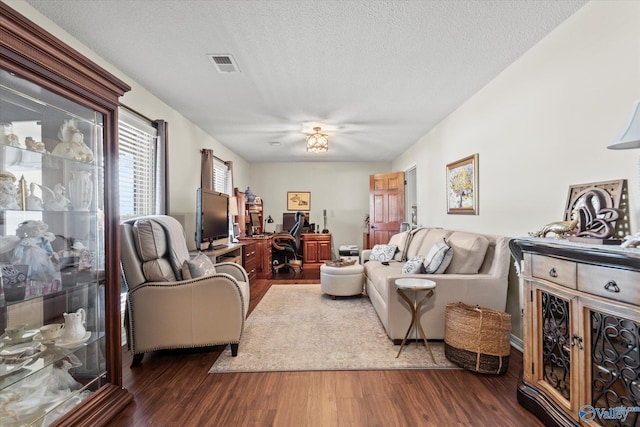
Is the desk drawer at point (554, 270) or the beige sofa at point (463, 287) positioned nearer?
the desk drawer at point (554, 270)

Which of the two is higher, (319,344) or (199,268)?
(199,268)

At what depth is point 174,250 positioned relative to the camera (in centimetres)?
265

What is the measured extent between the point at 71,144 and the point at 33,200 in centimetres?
39

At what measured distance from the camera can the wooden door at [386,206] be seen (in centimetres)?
596

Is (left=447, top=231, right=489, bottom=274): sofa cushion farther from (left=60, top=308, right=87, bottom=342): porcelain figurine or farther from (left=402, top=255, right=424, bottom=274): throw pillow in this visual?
(left=60, top=308, right=87, bottom=342): porcelain figurine

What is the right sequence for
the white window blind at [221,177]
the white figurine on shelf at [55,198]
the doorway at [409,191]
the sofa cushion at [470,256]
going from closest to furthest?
the white figurine on shelf at [55,198]
the sofa cushion at [470,256]
the white window blind at [221,177]
the doorway at [409,191]

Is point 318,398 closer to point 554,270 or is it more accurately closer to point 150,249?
point 554,270

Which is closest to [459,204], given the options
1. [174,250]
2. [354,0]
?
[354,0]

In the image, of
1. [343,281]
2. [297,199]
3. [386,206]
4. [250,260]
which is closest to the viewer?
[343,281]

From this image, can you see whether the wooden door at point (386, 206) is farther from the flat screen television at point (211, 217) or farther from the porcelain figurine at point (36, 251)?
the porcelain figurine at point (36, 251)

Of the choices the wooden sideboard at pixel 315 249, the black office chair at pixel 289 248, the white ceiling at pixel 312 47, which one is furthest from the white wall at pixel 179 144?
the wooden sideboard at pixel 315 249

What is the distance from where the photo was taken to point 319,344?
269cm

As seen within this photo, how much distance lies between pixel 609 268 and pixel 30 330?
2.89 metres

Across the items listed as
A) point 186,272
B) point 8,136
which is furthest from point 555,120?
point 8,136
